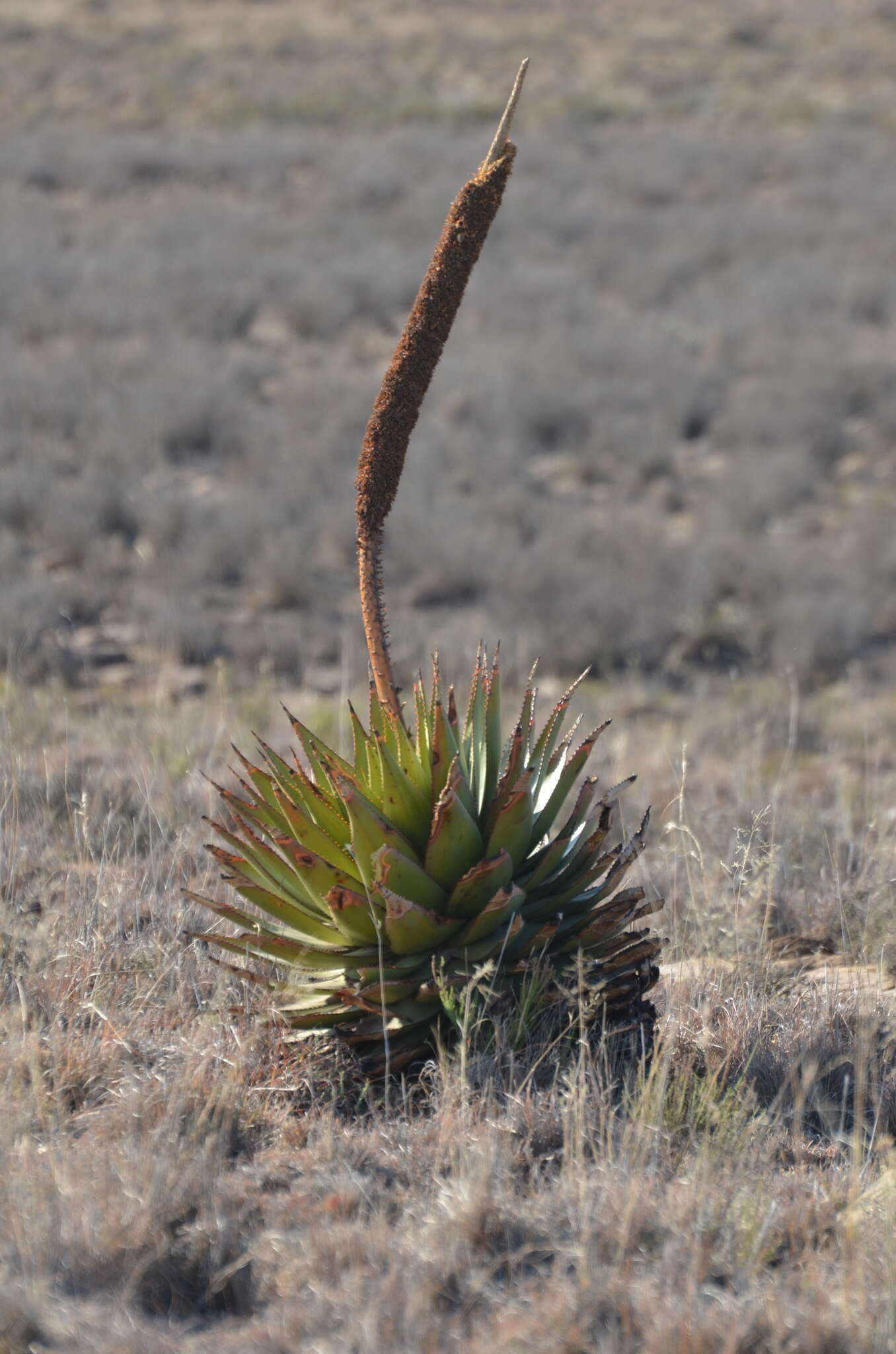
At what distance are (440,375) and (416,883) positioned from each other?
1296 cm

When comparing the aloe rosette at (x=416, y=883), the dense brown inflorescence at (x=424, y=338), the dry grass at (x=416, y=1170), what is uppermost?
the dense brown inflorescence at (x=424, y=338)

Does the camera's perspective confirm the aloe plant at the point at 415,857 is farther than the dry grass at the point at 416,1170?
Yes

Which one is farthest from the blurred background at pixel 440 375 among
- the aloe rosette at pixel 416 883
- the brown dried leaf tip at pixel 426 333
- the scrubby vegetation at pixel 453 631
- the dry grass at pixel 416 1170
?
the brown dried leaf tip at pixel 426 333

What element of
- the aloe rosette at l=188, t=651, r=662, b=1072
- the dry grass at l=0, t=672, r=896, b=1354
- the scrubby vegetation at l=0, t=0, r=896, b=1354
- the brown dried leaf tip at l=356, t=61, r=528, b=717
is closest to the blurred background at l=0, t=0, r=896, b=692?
the scrubby vegetation at l=0, t=0, r=896, b=1354

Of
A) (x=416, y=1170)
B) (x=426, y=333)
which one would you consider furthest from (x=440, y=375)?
(x=416, y=1170)

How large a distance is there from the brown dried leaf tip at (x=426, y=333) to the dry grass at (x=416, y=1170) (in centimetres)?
112

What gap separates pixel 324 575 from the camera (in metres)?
11.0

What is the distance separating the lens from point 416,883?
9.13 feet

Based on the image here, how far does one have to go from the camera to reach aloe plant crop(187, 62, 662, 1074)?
2.74m

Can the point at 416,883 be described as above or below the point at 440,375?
below

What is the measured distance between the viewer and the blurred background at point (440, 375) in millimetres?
10375

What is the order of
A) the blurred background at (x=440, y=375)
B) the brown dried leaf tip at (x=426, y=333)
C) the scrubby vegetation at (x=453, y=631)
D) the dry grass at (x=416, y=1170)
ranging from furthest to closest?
the blurred background at (x=440, y=375) < the brown dried leaf tip at (x=426, y=333) < the scrubby vegetation at (x=453, y=631) < the dry grass at (x=416, y=1170)

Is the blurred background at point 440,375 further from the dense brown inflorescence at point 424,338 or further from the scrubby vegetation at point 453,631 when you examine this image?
the dense brown inflorescence at point 424,338

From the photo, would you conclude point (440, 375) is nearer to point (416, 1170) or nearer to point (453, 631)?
point (453, 631)
